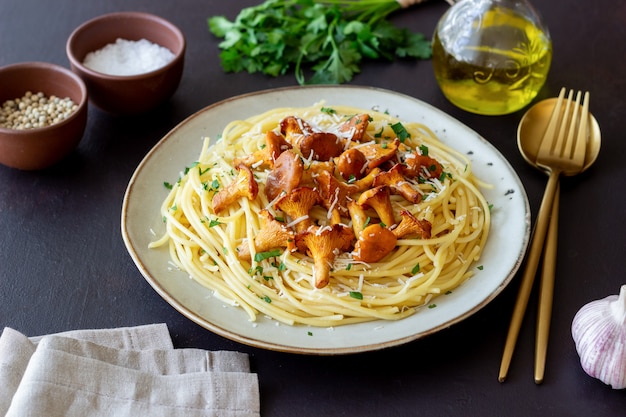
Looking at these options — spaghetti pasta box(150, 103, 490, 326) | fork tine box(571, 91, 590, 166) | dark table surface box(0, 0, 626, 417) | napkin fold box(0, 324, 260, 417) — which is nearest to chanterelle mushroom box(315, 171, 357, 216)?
spaghetti pasta box(150, 103, 490, 326)

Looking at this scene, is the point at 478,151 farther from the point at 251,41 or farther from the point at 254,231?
the point at 251,41

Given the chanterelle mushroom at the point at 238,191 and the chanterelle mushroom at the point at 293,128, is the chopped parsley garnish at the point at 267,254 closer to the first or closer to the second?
the chanterelle mushroom at the point at 238,191

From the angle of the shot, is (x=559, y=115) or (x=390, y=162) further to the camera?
(x=559, y=115)

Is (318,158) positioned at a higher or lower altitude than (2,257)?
higher

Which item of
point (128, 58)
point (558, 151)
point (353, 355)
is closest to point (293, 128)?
point (353, 355)

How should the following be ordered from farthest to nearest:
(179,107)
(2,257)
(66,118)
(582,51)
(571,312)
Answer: (582,51)
(179,107)
(66,118)
(2,257)
(571,312)

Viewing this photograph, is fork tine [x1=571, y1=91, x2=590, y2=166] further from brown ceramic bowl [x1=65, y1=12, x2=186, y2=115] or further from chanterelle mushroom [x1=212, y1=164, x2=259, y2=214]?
brown ceramic bowl [x1=65, y1=12, x2=186, y2=115]

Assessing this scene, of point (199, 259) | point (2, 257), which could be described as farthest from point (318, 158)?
point (2, 257)
